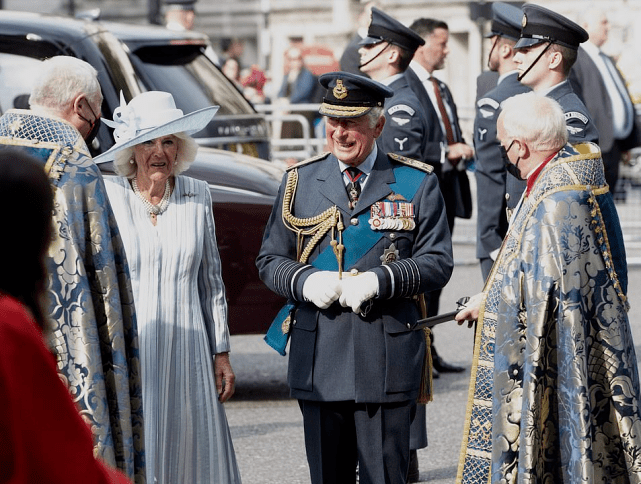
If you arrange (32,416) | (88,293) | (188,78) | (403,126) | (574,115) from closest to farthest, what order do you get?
1. (32,416)
2. (88,293)
3. (574,115)
4. (403,126)
5. (188,78)

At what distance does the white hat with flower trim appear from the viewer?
4.94 m

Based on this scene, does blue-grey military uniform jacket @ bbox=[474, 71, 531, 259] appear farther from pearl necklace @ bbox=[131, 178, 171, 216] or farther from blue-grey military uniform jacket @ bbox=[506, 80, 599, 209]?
pearl necklace @ bbox=[131, 178, 171, 216]

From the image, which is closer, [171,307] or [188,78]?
[171,307]

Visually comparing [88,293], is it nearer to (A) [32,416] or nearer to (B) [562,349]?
(B) [562,349]

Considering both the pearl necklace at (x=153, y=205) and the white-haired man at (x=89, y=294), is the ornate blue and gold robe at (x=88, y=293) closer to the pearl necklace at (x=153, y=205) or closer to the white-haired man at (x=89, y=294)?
the white-haired man at (x=89, y=294)

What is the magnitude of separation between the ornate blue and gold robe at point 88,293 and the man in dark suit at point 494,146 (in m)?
3.70

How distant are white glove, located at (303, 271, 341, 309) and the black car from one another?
119 inches

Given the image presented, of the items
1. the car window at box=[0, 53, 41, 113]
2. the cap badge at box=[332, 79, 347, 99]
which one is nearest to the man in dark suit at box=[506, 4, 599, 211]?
the cap badge at box=[332, 79, 347, 99]

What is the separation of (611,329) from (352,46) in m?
5.62

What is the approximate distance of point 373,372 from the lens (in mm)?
4715

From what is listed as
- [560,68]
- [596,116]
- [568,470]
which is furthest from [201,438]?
[596,116]

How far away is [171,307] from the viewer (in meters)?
4.94

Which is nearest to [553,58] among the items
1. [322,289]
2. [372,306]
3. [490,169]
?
[490,169]

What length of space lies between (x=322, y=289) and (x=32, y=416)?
2.38 metres
